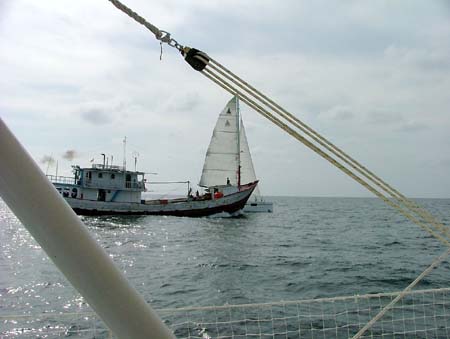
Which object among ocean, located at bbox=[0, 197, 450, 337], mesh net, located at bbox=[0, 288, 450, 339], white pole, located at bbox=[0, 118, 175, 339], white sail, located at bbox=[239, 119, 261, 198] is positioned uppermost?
white sail, located at bbox=[239, 119, 261, 198]

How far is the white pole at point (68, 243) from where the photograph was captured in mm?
1044

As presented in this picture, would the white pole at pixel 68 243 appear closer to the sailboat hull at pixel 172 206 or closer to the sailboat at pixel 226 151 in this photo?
the sailboat hull at pixel 172 206

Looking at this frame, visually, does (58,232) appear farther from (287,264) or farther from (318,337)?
(287,264)

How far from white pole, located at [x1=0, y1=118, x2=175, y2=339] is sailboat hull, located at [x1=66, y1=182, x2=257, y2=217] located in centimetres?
4447

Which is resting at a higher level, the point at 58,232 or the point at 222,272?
the point at 58,232

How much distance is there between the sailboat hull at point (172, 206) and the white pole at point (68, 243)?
44473mm

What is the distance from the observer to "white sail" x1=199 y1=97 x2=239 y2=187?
51312 millimetres

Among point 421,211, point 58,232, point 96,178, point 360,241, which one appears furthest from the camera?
point 96,178

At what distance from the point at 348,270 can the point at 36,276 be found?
12.3 metres

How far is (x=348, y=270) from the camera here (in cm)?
1659

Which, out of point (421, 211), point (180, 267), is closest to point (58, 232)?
point (421, 211)

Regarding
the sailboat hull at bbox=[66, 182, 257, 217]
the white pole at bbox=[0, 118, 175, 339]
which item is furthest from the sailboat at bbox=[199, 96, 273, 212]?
the white pole at bbox=[0, 118, 175, 339]

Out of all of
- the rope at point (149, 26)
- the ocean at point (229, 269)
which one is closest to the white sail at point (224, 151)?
the ocean at point (229, 269)

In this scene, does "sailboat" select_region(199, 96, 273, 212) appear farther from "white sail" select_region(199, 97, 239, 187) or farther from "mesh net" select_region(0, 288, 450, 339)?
"mesh net" select_region(0, 288, 450, 339)
